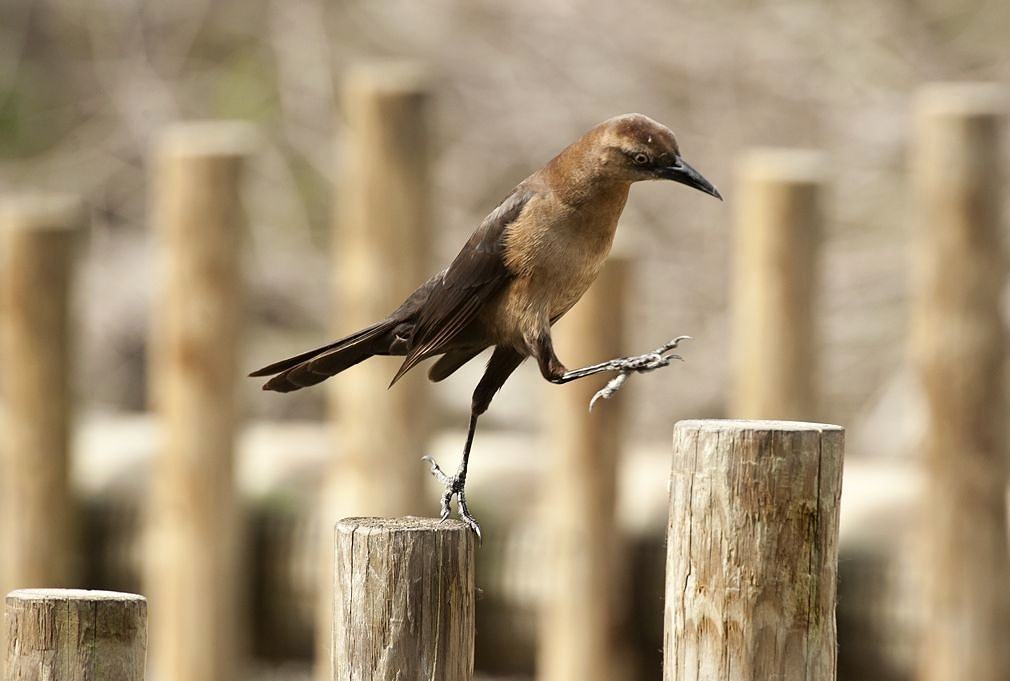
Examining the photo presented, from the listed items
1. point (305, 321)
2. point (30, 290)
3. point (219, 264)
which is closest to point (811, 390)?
point (219, 264)

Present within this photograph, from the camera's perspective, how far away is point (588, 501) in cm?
493

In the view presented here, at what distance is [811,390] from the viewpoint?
16.2 ft

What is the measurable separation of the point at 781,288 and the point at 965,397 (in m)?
0.61

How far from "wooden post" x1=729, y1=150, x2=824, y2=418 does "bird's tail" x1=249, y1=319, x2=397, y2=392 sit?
Answer: 2238 mm

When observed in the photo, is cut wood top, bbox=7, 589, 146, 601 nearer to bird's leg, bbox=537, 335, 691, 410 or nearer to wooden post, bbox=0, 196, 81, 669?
bird's leg, bbox=537, 335, 691, 410

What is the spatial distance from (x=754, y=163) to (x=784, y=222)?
0.23 m

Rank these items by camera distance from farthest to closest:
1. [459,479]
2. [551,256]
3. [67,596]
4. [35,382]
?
[35,382] → [459,479] → [551,256] → [67,596]

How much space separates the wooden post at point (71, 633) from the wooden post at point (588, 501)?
244 cm

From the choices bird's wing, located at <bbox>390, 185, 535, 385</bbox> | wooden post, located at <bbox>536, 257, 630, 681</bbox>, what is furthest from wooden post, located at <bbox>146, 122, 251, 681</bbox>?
bird's wing, located at <bbox>390, 185, 535, 385</bbox>

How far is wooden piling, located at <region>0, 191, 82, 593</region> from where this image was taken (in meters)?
5.36

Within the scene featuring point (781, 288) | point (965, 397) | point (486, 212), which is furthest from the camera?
point (486, 212)

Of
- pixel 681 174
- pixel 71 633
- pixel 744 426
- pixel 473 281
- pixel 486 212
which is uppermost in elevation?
pixel 486 212

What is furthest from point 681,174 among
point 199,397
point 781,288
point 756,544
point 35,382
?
point 35,382

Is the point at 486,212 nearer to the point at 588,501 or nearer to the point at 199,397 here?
the point at 199,397
